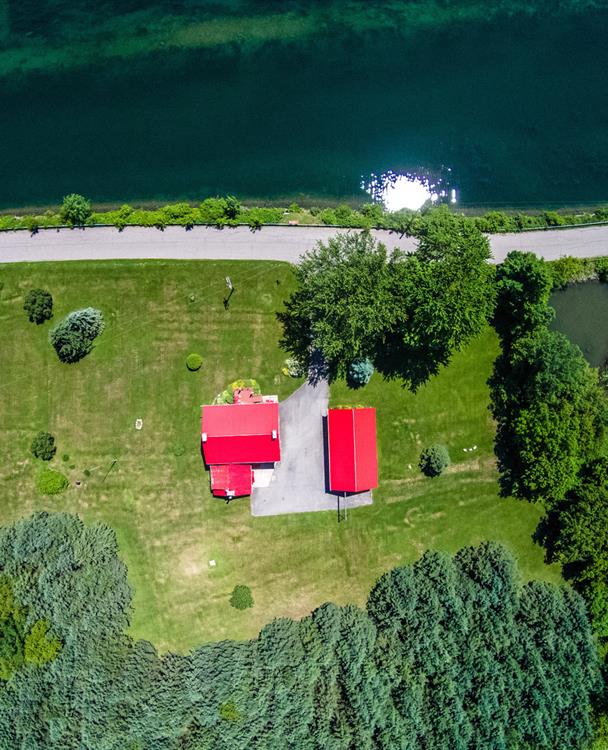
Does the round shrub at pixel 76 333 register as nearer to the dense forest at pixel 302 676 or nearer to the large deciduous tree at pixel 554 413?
the dense forest at pixel 302 676

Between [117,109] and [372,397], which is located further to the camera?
[117,109]

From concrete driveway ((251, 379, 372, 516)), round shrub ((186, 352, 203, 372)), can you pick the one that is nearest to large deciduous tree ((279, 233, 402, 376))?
concrete driveway ((251, 379, 372, 516))

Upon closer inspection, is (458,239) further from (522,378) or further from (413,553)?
(413,553)

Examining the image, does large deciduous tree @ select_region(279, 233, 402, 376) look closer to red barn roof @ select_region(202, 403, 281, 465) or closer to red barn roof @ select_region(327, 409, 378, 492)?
red barn roof @ select_region(327, 409, 378, 492)

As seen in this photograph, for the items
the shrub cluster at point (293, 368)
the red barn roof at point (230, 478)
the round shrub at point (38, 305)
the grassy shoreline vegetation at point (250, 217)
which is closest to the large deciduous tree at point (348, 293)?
the shrub cluster at point (293, 368)

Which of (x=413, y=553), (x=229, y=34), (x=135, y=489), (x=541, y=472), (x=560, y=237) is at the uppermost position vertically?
(x=229, y=34)

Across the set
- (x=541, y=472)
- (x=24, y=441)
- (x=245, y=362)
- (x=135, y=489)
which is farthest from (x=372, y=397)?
(x=24, y=441)
